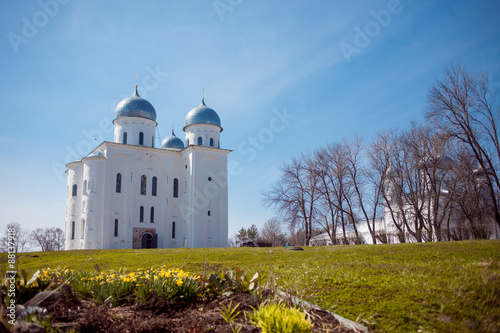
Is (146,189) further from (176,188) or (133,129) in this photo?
(133,129)

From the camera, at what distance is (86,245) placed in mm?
29359

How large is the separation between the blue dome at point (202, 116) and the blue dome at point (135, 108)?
3.44m

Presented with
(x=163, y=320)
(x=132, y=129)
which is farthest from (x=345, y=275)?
(x=132, y=129)

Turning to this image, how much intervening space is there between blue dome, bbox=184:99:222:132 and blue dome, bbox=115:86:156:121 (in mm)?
3445

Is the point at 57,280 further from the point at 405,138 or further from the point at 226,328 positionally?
the point at 405,138

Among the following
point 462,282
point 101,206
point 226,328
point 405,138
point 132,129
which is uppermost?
point 132,129

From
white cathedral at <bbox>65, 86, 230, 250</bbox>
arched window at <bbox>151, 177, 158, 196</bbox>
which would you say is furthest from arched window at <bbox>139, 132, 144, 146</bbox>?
arched window at <bbox>151, 177, 158, 196</bbox>

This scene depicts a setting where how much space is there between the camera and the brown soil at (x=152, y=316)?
393 cm

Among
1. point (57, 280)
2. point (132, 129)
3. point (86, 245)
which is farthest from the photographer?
point (132, 129)

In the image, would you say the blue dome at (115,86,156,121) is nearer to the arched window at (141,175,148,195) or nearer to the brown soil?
the arched window at (141,175,148,195)

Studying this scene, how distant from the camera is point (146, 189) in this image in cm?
3253

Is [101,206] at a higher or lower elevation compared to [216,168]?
lower

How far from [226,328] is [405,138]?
927 inches

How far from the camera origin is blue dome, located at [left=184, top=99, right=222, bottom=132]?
3581 cm
